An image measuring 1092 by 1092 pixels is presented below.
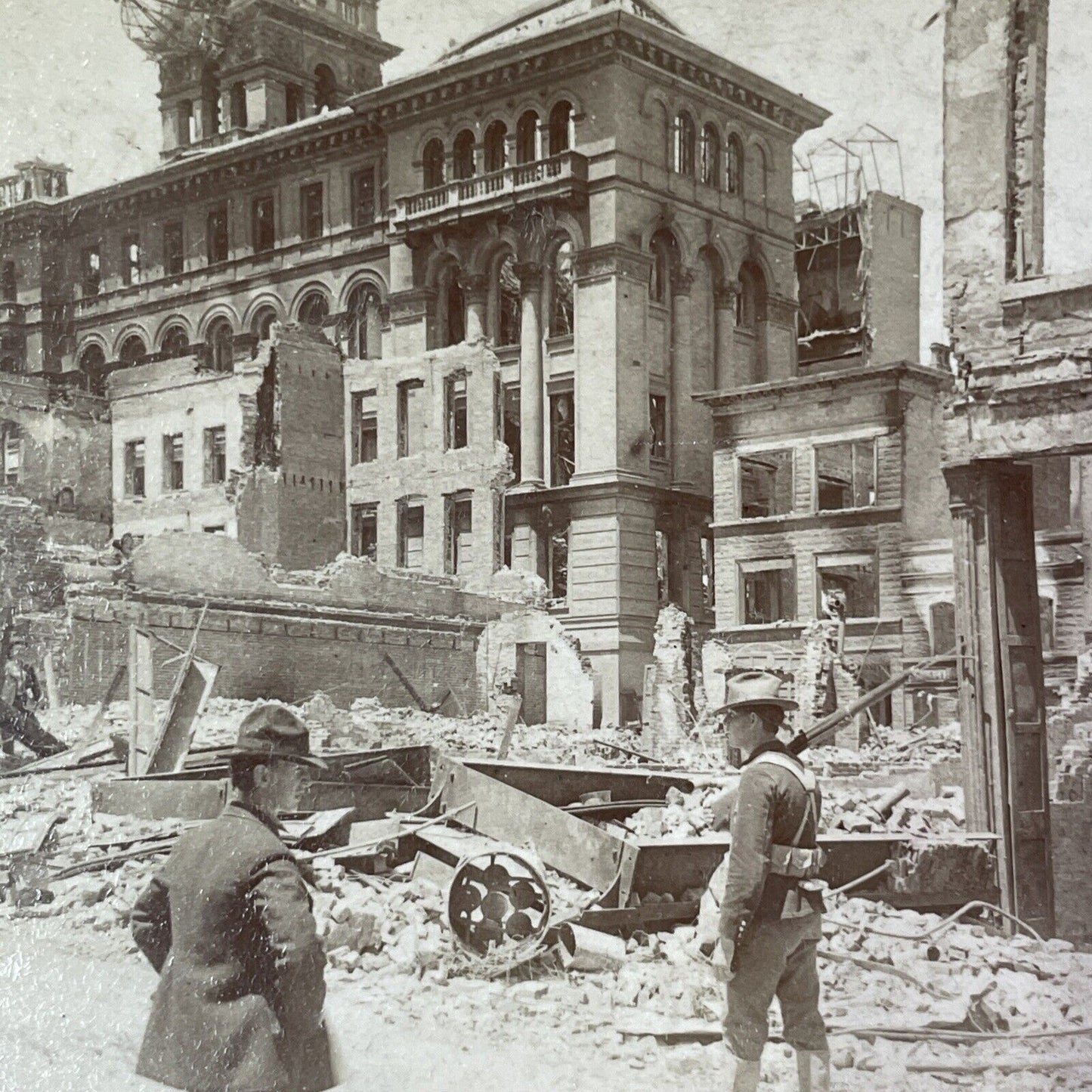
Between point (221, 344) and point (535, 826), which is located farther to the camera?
point (221, 344)

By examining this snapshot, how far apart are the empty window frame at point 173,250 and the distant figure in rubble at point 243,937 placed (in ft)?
19.8

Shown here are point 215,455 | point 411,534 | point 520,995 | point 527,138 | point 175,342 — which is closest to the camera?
point 520,995

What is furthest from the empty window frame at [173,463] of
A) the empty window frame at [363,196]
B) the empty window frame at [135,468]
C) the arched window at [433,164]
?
the arched window at [433,164]

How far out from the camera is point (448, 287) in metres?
11.0

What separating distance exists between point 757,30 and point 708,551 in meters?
4.75

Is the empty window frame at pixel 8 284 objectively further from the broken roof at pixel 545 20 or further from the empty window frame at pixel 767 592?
the empty window frame at pixel 767 592

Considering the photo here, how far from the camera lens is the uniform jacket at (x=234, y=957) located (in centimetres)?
357

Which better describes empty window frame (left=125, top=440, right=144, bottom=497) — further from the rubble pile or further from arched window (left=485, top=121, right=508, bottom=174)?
the rubble pile

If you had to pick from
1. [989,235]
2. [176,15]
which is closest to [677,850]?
[989,235]

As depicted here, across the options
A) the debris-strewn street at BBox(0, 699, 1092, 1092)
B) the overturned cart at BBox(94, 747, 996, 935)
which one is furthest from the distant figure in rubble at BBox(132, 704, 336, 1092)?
the overturned cart at BBox(94, 747, 996, 935)

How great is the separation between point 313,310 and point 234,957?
7.61m

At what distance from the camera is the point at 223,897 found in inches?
141

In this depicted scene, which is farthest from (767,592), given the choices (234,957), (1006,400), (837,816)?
(234,957)

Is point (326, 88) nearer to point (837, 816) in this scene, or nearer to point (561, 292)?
point (561, 292)
